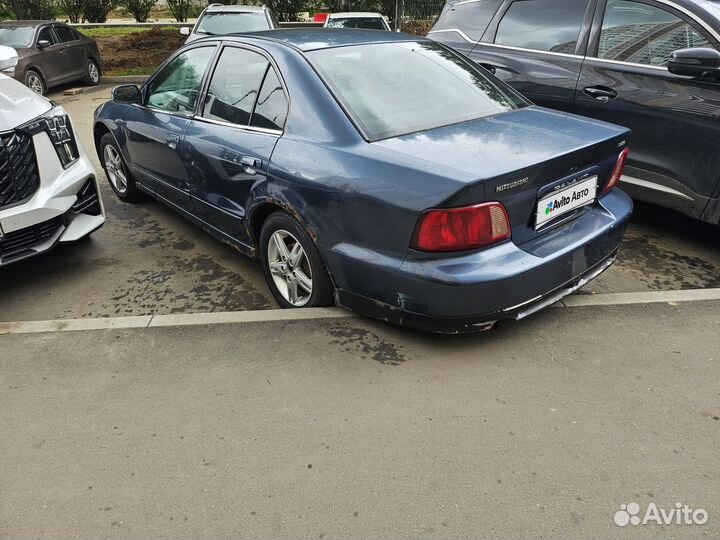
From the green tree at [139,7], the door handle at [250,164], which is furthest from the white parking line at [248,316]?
the green tree at [139,7]

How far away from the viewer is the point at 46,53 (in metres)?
11.6

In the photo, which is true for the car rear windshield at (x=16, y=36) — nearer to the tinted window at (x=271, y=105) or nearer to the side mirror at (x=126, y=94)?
the side mirror at (x=126, y=94)

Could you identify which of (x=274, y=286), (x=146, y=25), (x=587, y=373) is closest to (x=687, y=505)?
(x=587, y=373)

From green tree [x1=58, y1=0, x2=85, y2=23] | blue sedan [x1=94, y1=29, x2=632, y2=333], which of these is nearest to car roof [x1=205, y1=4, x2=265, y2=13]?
blue sedan [x1=94, y1=29, x2=632, y2=333]

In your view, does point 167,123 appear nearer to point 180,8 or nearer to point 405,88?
point 405,88

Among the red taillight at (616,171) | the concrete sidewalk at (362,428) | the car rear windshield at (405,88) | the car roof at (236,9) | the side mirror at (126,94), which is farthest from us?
the car roof at (236,9)

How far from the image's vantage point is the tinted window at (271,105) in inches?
127

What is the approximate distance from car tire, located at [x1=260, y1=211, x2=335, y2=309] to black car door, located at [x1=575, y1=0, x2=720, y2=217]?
259 centimetres

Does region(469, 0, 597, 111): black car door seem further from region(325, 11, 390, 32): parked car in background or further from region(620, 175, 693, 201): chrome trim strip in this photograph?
region(325, 11, 390, 32): parked car in background

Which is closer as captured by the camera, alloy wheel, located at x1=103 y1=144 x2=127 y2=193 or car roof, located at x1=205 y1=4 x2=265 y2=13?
alloy wheel, located at x1=103 y1=144 x2=127 y2=193

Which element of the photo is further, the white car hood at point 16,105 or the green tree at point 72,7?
the green tree at point 72,7

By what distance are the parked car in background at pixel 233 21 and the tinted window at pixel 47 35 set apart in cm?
282

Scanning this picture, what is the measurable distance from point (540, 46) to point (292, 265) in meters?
3.04

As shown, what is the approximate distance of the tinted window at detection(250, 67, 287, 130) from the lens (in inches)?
127
